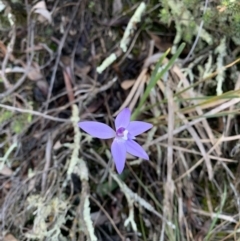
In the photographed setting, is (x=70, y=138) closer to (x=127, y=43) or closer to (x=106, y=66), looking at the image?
(x=106, y=66)

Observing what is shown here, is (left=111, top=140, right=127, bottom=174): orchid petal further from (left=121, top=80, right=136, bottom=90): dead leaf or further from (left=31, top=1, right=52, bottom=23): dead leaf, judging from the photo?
(left=31, top=1, right=52, bottom=23): dead leaf

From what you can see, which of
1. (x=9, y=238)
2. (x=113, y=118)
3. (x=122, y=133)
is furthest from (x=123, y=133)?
(x=9, y=238)

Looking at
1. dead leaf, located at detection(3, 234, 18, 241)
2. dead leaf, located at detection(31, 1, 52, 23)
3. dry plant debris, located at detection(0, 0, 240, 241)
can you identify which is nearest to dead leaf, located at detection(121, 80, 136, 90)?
dry plant debris, located at detection(0, 0, 240, 241)

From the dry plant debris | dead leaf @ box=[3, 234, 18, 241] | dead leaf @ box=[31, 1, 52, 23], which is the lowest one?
dead leaf @ box=[3, 234, 18, 241]

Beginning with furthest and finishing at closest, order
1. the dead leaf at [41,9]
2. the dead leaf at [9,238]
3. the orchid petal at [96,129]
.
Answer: the dead leaf at [41,9] < the dead leaf at [9,238] < the orchid petal at [96,129]

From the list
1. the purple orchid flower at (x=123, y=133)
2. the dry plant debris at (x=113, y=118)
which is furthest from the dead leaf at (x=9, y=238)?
the purple orchid flower at (x=123, y=133)

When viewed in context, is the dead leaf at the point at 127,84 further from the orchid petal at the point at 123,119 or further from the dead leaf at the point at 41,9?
the orchid petal at the point at 123,119

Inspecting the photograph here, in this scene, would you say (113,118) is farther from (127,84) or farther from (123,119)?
(123,119)
